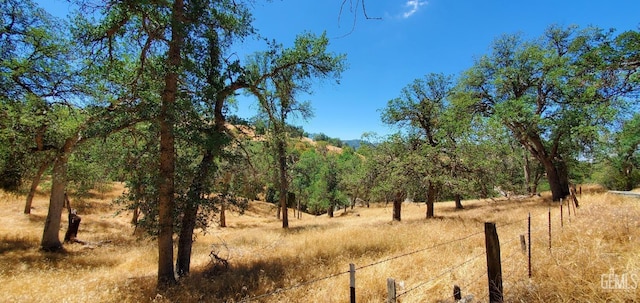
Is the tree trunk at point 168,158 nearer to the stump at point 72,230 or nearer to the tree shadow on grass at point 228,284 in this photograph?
the tree shadow on grass at point 228,284

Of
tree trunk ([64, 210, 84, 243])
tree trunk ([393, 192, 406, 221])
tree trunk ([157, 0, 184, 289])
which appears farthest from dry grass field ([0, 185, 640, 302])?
tree trunk ([393, 192, 406, 221])

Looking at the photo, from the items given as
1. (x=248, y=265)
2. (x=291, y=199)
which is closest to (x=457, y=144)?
(x=248, y=265)

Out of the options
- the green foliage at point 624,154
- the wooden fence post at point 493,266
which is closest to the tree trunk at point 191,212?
the wooden fence post at point 493,266

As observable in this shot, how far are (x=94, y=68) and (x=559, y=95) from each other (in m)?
24.3

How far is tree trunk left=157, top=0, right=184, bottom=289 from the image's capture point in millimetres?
7047

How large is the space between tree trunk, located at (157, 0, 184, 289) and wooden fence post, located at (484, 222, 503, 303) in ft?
23.9

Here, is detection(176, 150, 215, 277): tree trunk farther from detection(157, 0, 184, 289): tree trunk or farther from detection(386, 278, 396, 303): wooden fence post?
detection(386, 278, 396, 303): wooden fence post

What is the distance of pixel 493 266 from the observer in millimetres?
4898

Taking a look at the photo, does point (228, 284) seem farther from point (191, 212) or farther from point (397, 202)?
point (397, 202)
